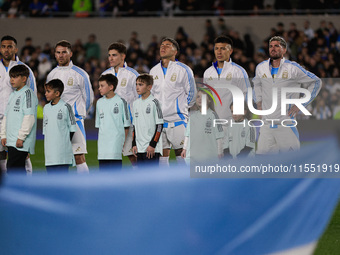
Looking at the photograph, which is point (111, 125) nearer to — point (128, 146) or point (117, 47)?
point (128, 146)

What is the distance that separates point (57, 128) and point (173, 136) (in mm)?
1866

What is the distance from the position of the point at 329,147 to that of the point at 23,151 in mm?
5407

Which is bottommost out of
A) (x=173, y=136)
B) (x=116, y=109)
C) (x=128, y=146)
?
(x=128, y=146)

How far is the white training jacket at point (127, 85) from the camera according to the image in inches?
370

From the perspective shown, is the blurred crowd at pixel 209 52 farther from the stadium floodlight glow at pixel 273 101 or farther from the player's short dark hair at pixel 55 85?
the player's short dark hair at pixel 55 85

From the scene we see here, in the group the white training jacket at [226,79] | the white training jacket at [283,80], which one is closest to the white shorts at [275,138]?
the white training jacket at [283,80]

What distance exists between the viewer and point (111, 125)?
8398mm

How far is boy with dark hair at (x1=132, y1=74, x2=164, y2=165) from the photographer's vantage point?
8586 millimetres

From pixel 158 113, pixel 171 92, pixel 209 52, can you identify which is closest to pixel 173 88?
pixel 171 92

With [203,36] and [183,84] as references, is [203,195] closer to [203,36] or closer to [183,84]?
[183,84]

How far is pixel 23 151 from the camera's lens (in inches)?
326

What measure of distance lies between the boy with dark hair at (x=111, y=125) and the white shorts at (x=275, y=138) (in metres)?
1.67

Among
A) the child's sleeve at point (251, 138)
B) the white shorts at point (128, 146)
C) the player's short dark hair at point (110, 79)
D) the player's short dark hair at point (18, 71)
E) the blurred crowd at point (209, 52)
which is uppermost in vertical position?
the blurred crowd at point (209, 52)

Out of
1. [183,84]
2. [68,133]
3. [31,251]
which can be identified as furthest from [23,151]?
[31,251]
